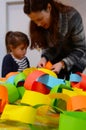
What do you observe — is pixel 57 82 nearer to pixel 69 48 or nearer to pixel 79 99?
pixel 79 99

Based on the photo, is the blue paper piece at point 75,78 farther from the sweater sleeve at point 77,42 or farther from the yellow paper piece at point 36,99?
the sweater sleeve at point 77,42

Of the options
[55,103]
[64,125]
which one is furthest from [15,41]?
[64,125]

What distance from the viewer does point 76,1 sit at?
2.56 metres

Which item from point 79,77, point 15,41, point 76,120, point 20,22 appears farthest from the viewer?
point 20,22

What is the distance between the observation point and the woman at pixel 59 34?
4.24 ft

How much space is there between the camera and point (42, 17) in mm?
1399

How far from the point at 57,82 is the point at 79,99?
0.47 feet

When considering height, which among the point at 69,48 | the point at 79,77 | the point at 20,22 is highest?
the point at 79,77

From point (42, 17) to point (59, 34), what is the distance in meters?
0.14

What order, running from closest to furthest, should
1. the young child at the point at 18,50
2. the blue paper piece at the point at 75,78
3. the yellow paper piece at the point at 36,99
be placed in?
the yellow paper piece at the point at 36,99, the blue paper piece at the point at 75,78, the young child at the point at 18,50

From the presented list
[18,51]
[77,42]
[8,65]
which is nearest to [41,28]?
[77,42]

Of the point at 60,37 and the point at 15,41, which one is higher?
the point at 60,37

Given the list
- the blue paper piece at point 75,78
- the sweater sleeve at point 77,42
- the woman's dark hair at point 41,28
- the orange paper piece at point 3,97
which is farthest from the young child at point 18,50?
the orange paper piece at point 3,97

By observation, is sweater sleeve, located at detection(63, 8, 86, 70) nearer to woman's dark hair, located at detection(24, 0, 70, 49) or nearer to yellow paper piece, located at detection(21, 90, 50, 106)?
woman's dark hair, located at detection(24, 0, 70, 49)
